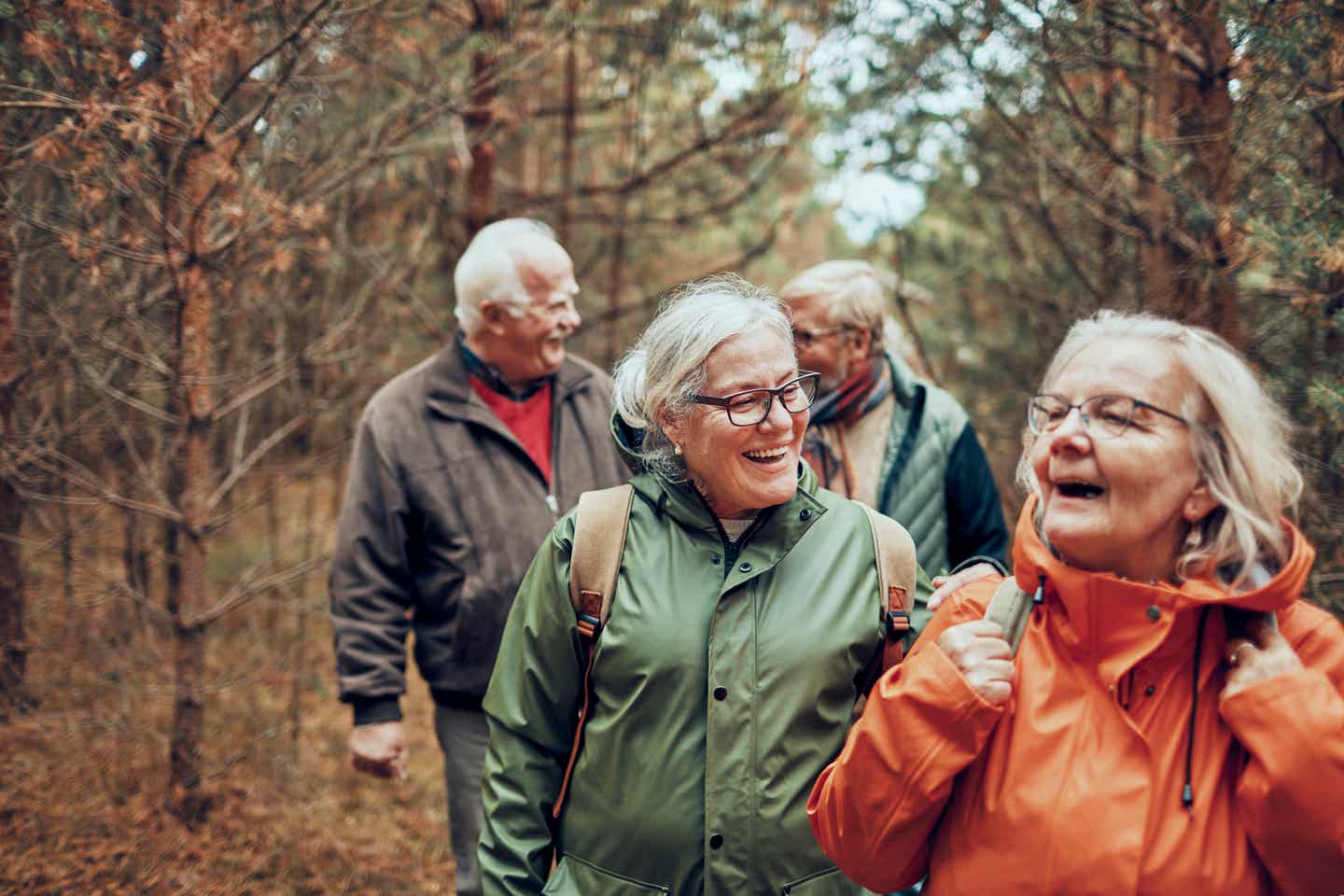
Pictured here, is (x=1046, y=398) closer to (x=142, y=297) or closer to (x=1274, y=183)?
(x=1274, y=183)

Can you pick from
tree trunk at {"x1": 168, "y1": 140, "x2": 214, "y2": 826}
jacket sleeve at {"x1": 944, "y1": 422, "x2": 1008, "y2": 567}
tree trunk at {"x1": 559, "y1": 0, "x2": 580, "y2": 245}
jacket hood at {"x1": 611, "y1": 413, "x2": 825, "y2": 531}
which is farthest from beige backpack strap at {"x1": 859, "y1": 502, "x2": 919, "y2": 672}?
tree trunk at {"x1": 559, "y1": 0, "x2": 580, "y2": 245}

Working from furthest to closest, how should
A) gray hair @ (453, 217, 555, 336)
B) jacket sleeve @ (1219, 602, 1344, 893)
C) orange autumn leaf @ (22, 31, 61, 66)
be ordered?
1. gray hair @ (453, 217, 555, 336)
2. orange autumn leaf @ (22, 31, 61, 66)
3. jacket sleeve @ (1219, 602, 1344, 893)

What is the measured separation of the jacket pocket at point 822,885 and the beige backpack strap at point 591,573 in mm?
587

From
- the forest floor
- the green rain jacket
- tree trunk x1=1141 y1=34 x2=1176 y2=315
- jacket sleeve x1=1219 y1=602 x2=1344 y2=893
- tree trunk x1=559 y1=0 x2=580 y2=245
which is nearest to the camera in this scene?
jacket sleeve x1=1219 y1=602 x2=1344 y2=893

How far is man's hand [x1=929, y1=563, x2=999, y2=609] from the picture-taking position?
2.31 m

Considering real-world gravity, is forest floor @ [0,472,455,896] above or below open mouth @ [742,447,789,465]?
below

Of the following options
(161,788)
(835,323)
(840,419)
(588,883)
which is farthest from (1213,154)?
(161,788)

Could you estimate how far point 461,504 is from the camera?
3.66m

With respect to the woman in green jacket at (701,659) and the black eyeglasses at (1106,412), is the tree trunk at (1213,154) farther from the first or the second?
the woman in green jacket at (701,659)

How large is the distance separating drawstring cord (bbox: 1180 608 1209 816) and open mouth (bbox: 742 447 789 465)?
0.98m

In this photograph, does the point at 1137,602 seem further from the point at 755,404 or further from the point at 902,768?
the point at 755,404

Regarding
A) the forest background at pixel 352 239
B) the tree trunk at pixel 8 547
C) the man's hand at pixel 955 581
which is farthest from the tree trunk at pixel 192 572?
the man's hand at pixel 955 581

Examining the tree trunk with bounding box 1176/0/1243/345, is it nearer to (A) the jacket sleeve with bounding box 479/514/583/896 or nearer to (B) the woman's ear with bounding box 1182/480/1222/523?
(B) the woman's ear with bounding box 1182/480/1222/523

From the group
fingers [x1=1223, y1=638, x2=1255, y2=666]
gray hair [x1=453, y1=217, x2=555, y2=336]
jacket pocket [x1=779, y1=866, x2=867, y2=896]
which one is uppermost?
gray hair [x1=453, y1=217, x2=555, y2=336]
